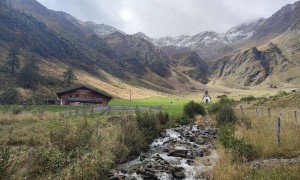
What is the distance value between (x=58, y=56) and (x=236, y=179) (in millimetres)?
192372

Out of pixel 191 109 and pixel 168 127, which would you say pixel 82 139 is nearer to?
pixel 168 127

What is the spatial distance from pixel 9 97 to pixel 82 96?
73.9 ft

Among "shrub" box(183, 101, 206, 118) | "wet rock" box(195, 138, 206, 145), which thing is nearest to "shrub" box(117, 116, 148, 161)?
"wet rock" box(195, 138, 206, 145)

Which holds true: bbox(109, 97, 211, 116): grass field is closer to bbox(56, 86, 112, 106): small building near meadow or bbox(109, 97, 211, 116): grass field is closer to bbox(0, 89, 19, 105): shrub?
bbox(56, 86, 112, 106): small building near meadow

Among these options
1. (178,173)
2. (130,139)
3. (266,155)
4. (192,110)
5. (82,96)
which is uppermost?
(82,96)

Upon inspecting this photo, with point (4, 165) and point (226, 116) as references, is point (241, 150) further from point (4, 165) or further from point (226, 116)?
point (226, 116)

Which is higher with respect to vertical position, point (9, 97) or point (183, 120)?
point (9, 97)

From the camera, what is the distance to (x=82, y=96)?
262 ft

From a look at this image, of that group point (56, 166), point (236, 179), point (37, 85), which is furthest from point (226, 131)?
point (37, 85)

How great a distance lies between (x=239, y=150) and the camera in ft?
51.6

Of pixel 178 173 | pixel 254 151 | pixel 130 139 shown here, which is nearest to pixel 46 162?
pixel 178 173

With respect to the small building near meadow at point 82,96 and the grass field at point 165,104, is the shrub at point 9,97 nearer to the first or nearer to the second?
the small building near meadow at point 82,96

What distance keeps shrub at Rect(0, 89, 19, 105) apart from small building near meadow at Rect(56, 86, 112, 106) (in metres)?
15.3

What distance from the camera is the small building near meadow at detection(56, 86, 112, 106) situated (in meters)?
79.1
